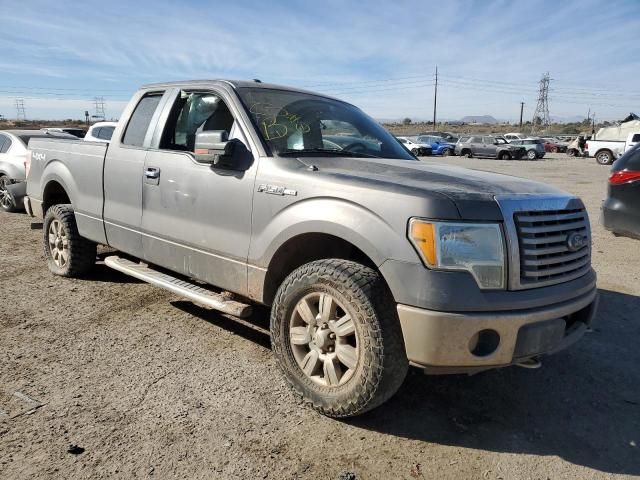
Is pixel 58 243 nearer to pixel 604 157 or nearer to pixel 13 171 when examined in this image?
pixel 13 171

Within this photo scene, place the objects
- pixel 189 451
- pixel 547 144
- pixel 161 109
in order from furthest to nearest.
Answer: pixel 547 144 → pixel 161 109 → pixel 189 451

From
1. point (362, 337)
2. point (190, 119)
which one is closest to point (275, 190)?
point (362, 337)

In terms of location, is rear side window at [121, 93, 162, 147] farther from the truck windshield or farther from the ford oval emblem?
the ford oval emblem

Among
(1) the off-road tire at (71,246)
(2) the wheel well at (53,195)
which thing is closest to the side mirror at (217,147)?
(1) the off-road tire at (71,246)

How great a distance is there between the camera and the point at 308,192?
305cm

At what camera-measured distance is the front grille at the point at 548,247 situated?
2.66m

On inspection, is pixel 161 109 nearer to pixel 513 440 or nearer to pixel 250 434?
pixel 250 434

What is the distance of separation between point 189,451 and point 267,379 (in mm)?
886

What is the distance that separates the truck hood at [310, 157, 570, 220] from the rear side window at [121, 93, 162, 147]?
1.76 m

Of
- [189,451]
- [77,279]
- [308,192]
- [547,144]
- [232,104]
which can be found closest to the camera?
[189,451]

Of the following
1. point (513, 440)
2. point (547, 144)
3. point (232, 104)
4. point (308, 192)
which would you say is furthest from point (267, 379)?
point (547, 144)

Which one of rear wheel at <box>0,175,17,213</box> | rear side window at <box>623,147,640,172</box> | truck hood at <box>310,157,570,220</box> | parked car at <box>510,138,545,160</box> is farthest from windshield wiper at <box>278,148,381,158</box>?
parked car at <box>510,138,545,160</box>

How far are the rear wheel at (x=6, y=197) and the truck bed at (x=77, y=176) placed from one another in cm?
501

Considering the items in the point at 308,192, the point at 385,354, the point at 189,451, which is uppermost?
the point at 308,192
